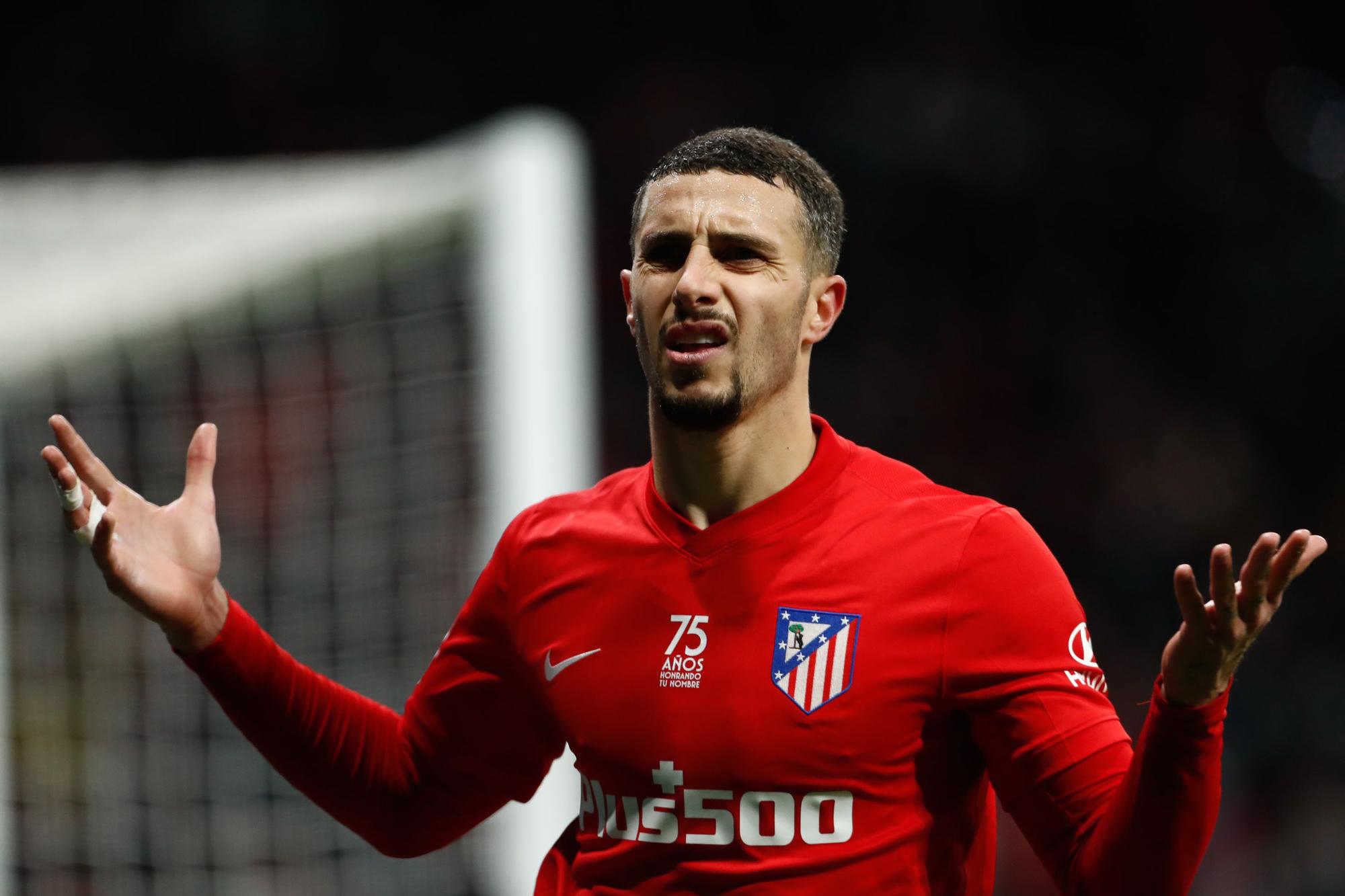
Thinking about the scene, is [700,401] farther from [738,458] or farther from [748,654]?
[748,654]

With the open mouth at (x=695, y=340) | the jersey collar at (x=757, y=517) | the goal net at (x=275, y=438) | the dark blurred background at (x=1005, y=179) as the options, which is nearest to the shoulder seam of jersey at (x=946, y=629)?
the jersey collar at (x=757, y=517)

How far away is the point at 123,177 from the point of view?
13.6 feet

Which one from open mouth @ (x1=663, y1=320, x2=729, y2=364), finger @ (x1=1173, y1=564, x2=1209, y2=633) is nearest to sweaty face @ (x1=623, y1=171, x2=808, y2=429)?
open mouth @ (x1=663, y1=320, x2=729, y2=364)

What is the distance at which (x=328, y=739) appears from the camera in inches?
103

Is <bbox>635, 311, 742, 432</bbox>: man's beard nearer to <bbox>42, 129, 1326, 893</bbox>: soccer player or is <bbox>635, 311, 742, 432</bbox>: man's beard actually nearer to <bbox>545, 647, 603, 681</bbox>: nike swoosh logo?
<bbox>42, 129, 1326, 893</bbox>: soccer player

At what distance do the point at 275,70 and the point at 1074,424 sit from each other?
19.2 ft

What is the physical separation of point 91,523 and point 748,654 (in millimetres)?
1096

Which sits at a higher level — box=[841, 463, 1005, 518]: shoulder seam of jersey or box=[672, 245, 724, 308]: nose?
box=[672, 245, 724, 308]: nose

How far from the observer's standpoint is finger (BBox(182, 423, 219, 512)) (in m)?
2.55

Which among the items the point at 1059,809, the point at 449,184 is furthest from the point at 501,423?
the point at 1059,809

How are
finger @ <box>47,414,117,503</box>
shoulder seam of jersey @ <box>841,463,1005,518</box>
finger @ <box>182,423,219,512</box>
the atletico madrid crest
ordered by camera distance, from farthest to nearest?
1. finger @ <box>182,423,219,512</box>
2. finger @ <box>47,414,117,503</box>
3. shoulder seam of jersey @ <box>841,463,1005,518</box>
4. the atletico madrid crest

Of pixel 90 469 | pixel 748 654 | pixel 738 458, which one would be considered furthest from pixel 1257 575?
pixel 90 469

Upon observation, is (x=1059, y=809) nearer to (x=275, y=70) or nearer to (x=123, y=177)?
(x=123, y=177)

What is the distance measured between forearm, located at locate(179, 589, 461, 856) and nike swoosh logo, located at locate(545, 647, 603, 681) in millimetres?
404
